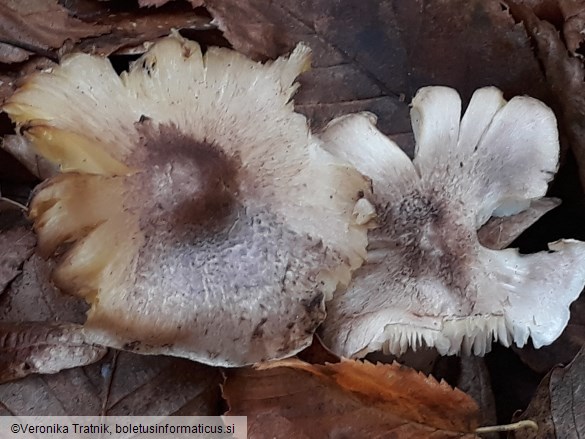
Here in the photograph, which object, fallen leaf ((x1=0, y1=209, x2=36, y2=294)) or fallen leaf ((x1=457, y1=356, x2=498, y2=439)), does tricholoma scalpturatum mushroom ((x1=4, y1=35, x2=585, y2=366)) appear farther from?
fallen leaf ((x1=0, y1=209, x2=36, y2=294))

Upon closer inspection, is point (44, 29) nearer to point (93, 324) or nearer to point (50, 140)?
point (50, 140)

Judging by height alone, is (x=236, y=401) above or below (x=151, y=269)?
below

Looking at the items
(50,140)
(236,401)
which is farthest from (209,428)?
(50,140)

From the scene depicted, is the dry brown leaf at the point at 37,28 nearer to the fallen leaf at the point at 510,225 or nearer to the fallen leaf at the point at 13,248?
the fallen leaf at the point at 13,248

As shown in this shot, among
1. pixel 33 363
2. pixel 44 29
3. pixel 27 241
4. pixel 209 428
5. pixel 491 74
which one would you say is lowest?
pixel 209 428

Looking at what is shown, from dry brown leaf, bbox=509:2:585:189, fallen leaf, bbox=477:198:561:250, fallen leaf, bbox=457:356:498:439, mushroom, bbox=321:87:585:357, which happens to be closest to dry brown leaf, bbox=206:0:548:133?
dry brown leaf, bbox=509:2:585:189

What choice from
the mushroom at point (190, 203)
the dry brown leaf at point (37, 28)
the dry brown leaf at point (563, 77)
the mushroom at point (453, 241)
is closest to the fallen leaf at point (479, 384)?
the mushroom at point (453, 241)
